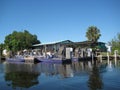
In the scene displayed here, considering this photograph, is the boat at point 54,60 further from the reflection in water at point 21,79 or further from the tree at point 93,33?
the tree at point 93,33

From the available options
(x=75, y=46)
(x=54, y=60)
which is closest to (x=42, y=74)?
(x=54, y=60)

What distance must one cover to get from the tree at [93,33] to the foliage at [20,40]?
21.1 m

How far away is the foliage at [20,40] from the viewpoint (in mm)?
78925

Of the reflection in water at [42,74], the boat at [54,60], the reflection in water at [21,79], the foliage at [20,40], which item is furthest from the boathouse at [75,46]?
the reflection in water at [21,79]

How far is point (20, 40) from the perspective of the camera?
3415 inches

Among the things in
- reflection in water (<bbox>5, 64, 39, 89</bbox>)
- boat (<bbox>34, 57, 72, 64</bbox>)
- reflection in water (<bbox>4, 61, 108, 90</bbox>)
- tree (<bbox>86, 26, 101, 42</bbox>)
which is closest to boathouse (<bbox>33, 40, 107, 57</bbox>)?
boat (<bbox>34, 57, 72, 64</bbox>)

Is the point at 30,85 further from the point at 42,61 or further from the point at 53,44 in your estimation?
the point at 53,44

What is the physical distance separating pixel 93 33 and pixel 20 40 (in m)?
26.4

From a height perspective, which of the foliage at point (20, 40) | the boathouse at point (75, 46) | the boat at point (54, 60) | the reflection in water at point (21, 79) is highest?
the foliage at point (20, 40)

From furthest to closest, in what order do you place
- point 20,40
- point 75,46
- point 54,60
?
point 20,40
point 75,46
point 54,60

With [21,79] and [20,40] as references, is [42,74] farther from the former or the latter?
[20,40]

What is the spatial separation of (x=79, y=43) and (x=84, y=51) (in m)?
4.81

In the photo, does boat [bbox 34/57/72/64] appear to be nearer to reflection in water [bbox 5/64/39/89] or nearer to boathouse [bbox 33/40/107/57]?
boathouse [bbox 33/40/107/57]

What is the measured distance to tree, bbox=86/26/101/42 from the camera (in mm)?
80938
